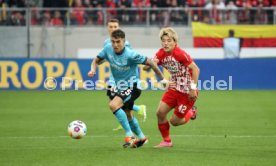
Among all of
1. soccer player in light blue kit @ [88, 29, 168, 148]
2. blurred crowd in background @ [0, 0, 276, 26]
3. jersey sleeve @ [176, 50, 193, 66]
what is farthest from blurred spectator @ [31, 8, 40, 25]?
jersey sleeve @ [176, 50, 193, 66]

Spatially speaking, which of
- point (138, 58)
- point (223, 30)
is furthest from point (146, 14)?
point (138, 58)

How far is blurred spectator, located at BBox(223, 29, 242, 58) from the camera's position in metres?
26.0

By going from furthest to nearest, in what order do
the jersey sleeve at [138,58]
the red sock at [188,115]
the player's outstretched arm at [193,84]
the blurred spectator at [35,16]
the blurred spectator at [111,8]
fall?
the blurred spectator at [35,16]
the blurred spectator at [111,8]
the red sock at [188,115]
the jersey sleeve at [138,58]
the player's outstretched arm at [193,84]

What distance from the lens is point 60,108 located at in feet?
61.1

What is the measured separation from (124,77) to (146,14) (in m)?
15.7

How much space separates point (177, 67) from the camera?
1120 cm

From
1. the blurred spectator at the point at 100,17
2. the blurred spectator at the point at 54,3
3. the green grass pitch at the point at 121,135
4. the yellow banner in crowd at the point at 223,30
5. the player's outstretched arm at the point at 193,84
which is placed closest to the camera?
the green grass pitch at the point at 121,135

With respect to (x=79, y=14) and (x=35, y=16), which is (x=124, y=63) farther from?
(x=35, y=16)

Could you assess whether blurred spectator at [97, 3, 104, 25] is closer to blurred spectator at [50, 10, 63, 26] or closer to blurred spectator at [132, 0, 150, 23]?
blurred spectator at [132, 0, 150, 23]

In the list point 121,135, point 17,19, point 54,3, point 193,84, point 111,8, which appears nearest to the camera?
point 193,84

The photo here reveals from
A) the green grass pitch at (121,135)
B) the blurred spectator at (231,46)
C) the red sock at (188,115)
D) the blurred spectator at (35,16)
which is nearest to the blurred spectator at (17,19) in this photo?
the blurred spectator at (35,16)

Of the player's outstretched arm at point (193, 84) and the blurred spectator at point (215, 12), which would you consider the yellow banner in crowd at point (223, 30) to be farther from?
the player's outstretched arm at point (193, 84)

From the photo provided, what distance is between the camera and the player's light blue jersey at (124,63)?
11250 millimetres

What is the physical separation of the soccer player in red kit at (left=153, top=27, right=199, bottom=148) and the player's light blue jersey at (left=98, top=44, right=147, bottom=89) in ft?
1.15
